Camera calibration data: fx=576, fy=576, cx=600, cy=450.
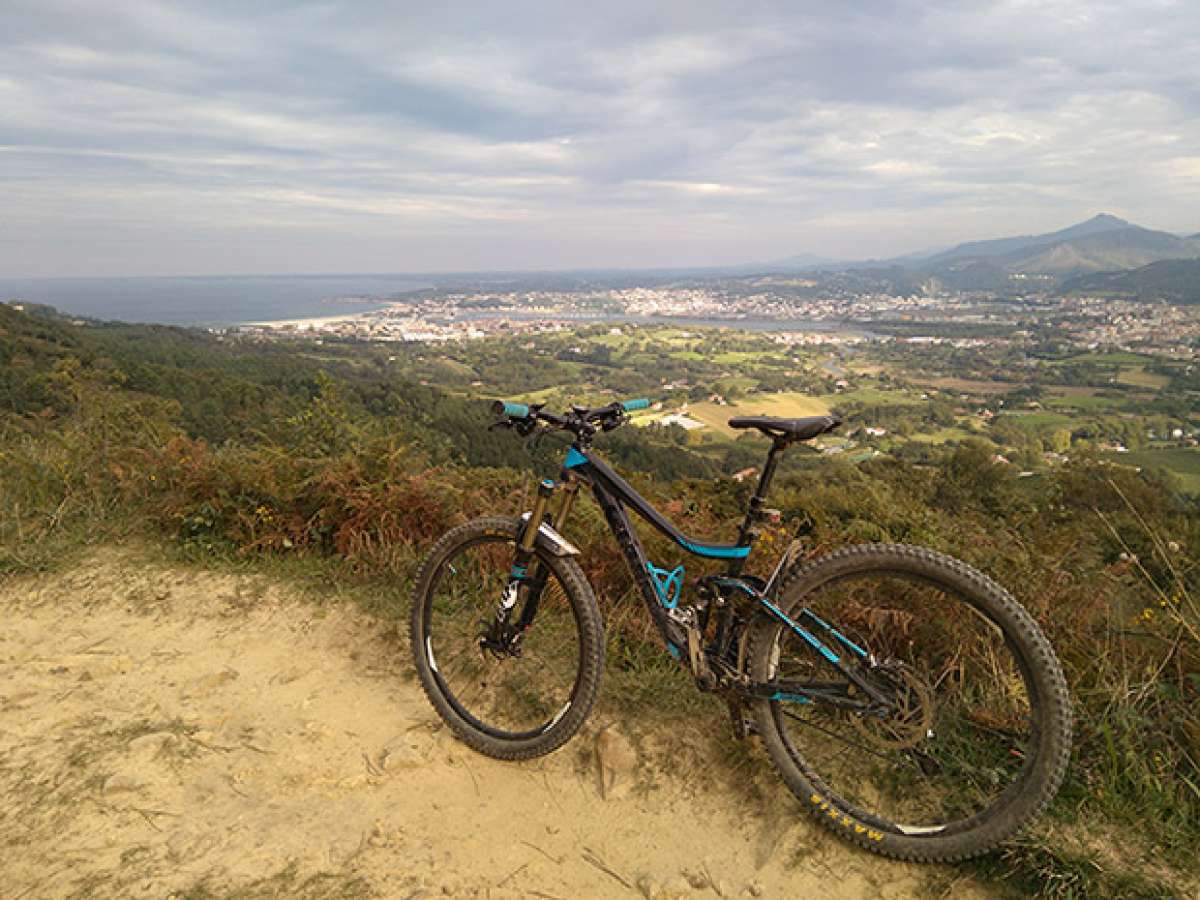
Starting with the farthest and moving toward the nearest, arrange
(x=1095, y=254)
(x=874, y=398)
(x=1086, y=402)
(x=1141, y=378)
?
(x=1095, y=254) < (x=1141, y=378) < (x=874, y=398) < (x=1086, y=402)

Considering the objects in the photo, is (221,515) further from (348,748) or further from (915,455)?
(915,455)

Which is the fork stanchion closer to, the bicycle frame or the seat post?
the bicycle frame

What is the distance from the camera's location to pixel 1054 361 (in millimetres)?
54344

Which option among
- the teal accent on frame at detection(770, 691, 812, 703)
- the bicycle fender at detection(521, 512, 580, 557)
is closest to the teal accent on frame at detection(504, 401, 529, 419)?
the bicycle fender at detection(521, 512, 580, 557)

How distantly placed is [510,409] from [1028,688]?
2067 millimetres

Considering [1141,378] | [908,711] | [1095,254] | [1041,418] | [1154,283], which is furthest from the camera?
[1095,254]

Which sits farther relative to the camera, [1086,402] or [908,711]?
[1086,402]

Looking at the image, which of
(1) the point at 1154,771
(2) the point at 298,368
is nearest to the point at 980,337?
(2) the point at 298,368

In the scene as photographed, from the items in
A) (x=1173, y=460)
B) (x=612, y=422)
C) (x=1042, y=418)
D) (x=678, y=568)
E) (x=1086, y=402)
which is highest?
(x=612, y=422)

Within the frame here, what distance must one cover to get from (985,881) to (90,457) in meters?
6.51

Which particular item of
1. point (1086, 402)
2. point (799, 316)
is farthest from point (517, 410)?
point (799, 316)

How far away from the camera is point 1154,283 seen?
90.7m

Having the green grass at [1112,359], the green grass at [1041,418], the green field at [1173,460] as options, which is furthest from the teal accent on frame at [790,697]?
the green grass at [1112,359]

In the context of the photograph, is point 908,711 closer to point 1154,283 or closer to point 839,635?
point 839,635
